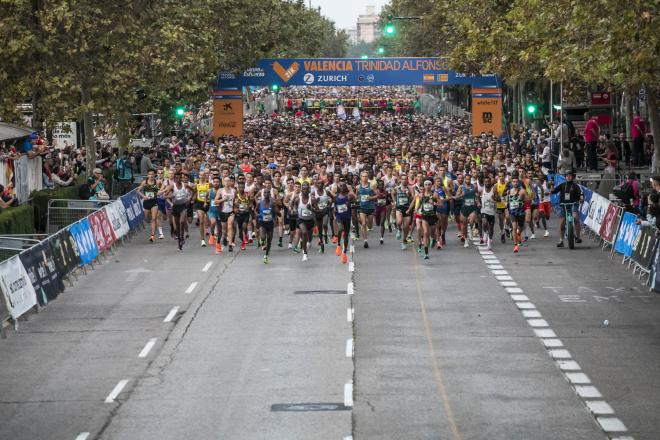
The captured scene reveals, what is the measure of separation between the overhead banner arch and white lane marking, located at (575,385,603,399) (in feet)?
152

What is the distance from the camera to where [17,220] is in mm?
29797

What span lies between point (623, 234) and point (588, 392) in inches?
498

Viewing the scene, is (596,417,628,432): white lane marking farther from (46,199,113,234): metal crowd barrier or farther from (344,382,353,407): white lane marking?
(46,199,113,234): metal crowd barrier

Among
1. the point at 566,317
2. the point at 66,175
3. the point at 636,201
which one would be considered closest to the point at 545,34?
the point at 636,201

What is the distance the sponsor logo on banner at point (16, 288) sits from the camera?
21.4 meters

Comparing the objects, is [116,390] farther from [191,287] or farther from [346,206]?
[346,206]

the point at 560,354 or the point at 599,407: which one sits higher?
the point at 560,354

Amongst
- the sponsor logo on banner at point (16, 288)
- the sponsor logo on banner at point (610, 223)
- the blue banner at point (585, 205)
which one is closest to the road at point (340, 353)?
the sponsor logo on banner at point (16, 288)

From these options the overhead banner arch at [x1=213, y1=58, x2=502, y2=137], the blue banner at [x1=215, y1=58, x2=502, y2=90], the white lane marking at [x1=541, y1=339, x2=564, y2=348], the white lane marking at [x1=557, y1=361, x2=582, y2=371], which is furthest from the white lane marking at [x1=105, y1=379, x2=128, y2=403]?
the blue banner at [x1=215, y1=58, x2=502, y2=90]

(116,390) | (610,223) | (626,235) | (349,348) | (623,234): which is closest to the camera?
(116,390)

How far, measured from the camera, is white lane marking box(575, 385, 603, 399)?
16906 millimetres

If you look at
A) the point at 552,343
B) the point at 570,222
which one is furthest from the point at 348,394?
the point at 570,222

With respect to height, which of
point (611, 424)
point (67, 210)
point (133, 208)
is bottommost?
point (611, 424)

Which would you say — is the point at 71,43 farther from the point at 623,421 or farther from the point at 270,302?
the point at 623,421
